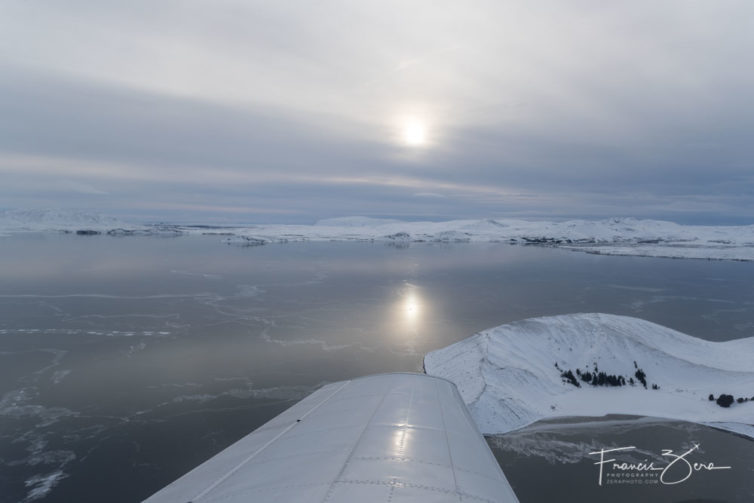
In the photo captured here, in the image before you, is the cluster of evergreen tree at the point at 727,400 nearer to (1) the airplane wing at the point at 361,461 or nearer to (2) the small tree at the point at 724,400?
(2) the small tree at the point at 724,400

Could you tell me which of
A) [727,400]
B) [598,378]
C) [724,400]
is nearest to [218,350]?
[598,378]

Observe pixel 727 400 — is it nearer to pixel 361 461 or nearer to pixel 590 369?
pixel 590 369

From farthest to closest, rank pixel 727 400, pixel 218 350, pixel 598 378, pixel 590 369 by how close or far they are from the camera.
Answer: pixel 218 350
pixel 590 369
pixel 598 378
pixel 727 400

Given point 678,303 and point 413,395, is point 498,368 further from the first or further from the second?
point 678,303

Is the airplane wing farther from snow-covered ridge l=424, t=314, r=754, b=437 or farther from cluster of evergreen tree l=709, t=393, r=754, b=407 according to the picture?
cluster of evergreen tree l=709, t=393, r=754, b=407

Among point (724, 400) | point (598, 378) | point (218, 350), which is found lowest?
point (218, 350)

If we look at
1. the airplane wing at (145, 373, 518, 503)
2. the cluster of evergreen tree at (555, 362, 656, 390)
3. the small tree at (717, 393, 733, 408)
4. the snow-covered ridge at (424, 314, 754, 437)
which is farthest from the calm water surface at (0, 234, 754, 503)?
the airplane wing at (145, 373, 518, 503)

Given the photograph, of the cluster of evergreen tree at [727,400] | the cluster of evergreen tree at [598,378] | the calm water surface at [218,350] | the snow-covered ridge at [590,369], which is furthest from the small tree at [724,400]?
the calm water surface at [218,350]
